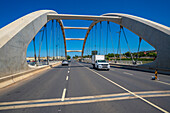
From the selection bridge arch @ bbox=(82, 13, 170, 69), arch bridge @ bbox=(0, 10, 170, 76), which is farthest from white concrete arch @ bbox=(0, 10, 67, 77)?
bridge arch @ bbox=(82, 13, 170, 69)

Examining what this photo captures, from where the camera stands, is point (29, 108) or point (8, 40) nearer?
point (29, 108)

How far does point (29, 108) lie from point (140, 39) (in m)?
20.8

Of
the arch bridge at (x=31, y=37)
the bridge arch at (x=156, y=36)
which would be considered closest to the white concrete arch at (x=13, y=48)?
the arch bridge at (x=31, y=37)

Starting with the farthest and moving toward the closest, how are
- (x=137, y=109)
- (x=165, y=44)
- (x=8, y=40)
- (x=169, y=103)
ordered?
1. (x=165, y=44)
2. (x=8, y=40)
3. (x=169, y=103)
4. (x=137, y=109)

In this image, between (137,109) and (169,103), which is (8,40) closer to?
(137,109)

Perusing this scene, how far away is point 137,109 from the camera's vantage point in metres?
3.81

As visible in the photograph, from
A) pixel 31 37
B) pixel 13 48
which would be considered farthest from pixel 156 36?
pixel 13 48

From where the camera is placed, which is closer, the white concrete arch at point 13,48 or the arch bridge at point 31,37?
the white concrete arch at point 13,48

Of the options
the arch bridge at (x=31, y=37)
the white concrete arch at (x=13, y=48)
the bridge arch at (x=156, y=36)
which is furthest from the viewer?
the bridge arch at (x=156, y=36)

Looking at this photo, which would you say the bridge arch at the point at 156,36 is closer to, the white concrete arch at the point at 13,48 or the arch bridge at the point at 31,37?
the arch bridge at the point at 31,37

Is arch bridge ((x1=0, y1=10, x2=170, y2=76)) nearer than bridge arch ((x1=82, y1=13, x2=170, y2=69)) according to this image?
Yes

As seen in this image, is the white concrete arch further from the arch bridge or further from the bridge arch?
the bridge arch

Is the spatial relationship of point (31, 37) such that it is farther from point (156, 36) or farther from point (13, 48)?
point (156, 36)

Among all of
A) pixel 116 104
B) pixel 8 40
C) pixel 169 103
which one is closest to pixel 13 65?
pixel 8 40
